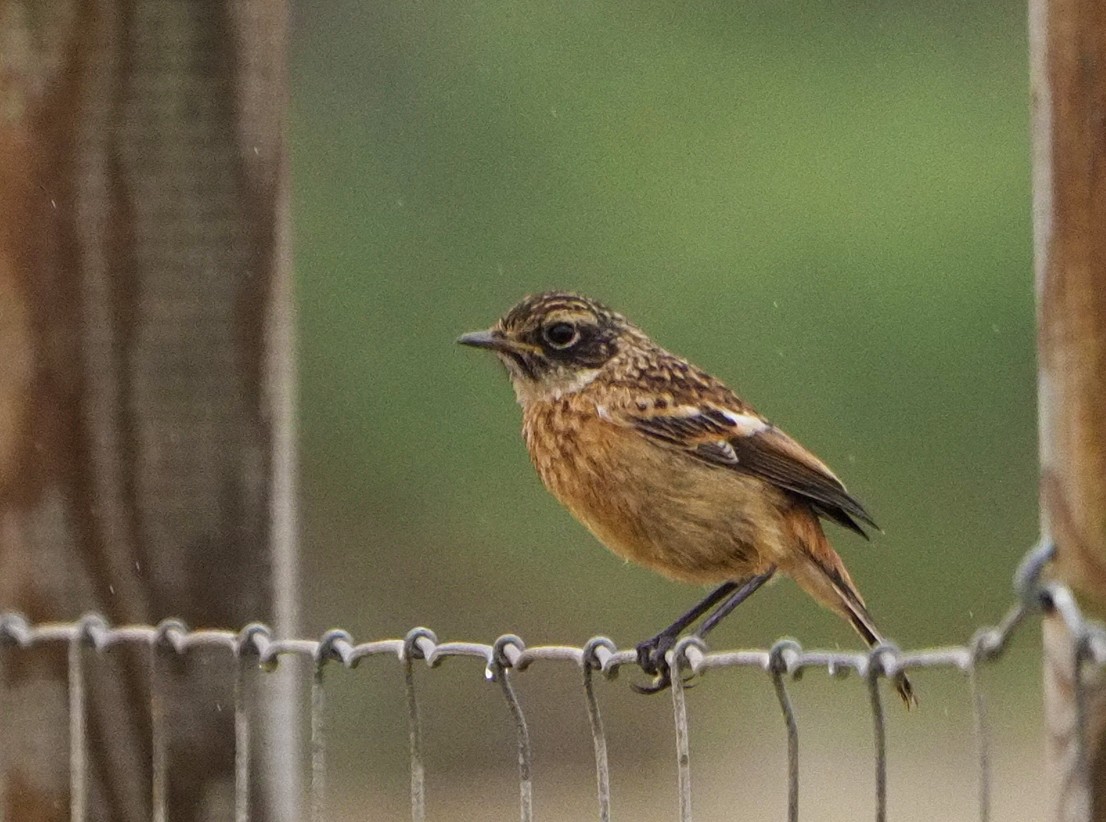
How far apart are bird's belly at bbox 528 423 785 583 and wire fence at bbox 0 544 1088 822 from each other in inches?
52.6

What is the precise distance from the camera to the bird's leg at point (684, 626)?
4.66m

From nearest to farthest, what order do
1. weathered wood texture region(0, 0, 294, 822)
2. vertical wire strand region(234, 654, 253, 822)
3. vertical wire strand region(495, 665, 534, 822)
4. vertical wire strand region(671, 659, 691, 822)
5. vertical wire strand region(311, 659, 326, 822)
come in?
vertical wire strand region(671, 659, 691, 822), vertical wire strand region(495, 665, 534, 822), vertical wire strand region(311, 659, 326, 822), vertical wire strand region(234, 654, 253, 822), weathered wood texture region(0, 0, 294, 822)

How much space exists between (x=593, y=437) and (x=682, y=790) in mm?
2389

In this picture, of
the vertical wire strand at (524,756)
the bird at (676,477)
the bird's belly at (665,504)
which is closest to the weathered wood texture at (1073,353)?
the vertical wire strand at (524,756)

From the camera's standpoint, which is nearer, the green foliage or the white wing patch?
the white wing patch

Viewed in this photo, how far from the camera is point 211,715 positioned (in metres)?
3.92

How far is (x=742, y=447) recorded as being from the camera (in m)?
5.33

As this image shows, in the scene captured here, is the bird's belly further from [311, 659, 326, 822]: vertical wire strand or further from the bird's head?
[311, 659, 326, 822]: vertical wire strand

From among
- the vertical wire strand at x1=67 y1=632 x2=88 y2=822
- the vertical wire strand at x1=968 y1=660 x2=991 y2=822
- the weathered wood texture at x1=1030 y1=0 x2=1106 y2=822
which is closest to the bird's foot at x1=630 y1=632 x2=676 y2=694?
the vertical wire strand at x1=67 y1=632 x2=88 y2=822

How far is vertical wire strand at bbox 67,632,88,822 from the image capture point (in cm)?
374

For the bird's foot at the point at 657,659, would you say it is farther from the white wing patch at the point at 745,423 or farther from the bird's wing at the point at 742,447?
the white wing patch at the point at 745,423

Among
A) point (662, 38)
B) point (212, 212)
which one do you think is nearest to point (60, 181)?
point (212, 212)

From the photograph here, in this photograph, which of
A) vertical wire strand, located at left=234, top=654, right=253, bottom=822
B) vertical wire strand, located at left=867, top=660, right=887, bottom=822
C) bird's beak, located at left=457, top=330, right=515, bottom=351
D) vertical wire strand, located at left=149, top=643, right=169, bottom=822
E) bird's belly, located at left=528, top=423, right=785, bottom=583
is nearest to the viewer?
vertical wire strand, located at left=867, top=660, right=887, bottom=822

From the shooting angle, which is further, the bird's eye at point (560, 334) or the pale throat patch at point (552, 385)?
the bird's eye at point (560, 334)
